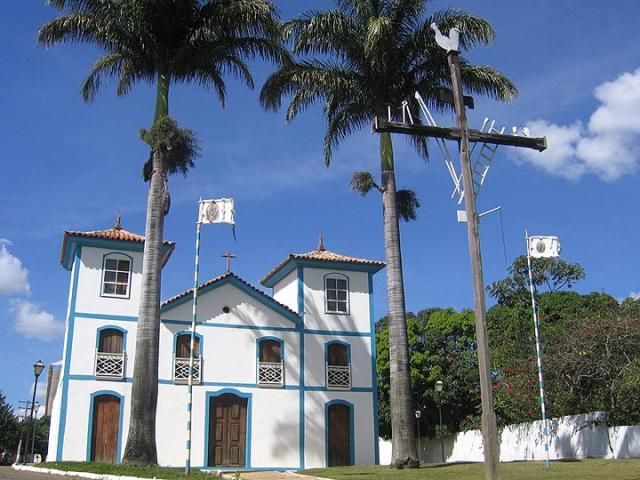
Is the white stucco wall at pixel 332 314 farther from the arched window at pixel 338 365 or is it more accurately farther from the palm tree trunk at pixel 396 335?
the palm tree trunk at pixel 396 335

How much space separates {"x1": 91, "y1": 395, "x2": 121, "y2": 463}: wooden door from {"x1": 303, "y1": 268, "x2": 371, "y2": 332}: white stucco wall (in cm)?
728

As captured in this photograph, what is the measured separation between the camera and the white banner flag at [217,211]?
18234mm

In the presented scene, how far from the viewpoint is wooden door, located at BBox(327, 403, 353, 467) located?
25.7 metres

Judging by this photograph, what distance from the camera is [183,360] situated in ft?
80.9

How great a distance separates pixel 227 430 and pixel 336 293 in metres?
6.40

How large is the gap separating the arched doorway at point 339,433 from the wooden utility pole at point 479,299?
15.8m

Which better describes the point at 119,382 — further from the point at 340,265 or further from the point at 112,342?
the point at 340,265

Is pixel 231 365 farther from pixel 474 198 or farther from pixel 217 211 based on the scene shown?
pixel 474 198

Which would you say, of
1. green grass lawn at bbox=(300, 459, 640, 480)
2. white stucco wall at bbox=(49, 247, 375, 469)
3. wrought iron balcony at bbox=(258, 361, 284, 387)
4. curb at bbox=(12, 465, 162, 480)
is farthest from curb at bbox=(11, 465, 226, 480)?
wrought iron balcony at bbox=(258, 361, 284, 387)

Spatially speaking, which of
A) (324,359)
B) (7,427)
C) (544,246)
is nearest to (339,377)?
(324,359)

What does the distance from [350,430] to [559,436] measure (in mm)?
7216

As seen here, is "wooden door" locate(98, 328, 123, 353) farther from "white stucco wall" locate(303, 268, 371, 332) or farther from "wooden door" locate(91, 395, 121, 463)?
"white stucco wall" locate(303, 268, 371, 332)

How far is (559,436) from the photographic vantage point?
2495 cm

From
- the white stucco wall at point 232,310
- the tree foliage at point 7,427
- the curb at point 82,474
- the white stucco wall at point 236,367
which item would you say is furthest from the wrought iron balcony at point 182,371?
the tree foliage at point 7,427
